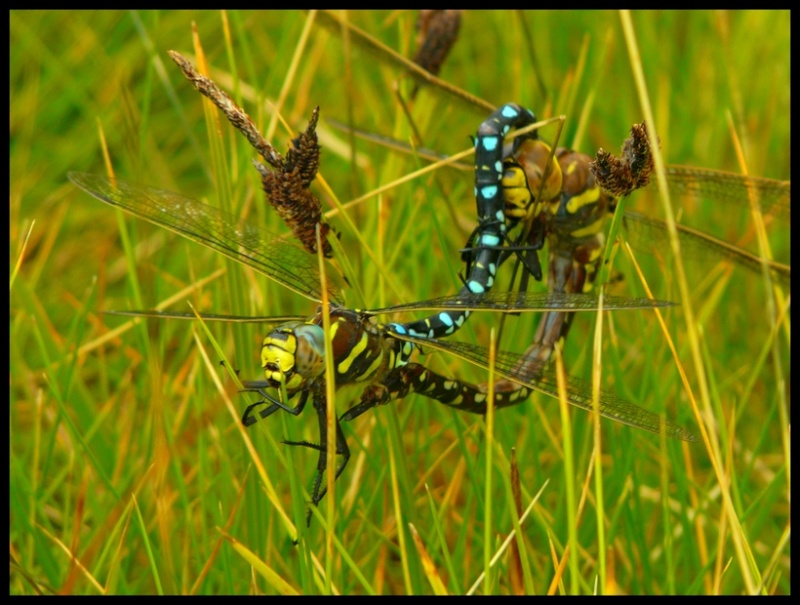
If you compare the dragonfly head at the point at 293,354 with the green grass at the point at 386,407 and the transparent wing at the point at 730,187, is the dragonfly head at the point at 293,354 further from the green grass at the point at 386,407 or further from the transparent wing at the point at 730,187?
the transparent wing at the point at 730,187

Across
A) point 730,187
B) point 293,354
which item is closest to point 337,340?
point 293,354

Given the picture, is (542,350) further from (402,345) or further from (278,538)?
(278,538)

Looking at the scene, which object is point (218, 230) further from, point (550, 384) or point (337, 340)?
point (550, 384)

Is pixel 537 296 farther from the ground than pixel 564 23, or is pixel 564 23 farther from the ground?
pixel 564 23

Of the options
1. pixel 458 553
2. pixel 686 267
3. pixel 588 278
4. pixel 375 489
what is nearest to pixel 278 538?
pixel 375 489

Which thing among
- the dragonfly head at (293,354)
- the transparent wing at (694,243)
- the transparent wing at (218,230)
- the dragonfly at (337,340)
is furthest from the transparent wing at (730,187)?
the dragonfly head at (293,354)

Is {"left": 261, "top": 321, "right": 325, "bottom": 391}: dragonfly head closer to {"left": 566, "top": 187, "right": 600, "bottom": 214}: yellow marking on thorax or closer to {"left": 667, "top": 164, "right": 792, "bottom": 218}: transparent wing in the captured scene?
{"left": 566, "top": 187, "right": 600, "bottom": 214}: yellow marking on thorax
